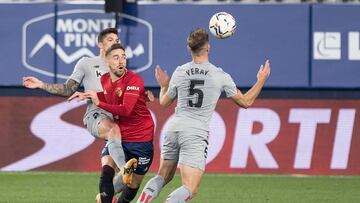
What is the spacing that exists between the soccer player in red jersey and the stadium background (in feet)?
19.2

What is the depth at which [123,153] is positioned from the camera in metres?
10.9

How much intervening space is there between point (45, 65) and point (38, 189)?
349 cm

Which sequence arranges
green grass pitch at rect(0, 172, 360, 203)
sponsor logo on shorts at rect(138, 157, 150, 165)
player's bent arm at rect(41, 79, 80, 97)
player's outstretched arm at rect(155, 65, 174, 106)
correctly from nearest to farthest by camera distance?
player's outstretched arm at rect(155, 65, 174, 106), sponsor logo on shorts at rect(138, 157, 150, 165), player's bent arm at rect(41, 79, 80, 97), green grass pitch at rect(0, 172, 360, 203)

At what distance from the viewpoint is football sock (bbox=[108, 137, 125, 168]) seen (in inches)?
423

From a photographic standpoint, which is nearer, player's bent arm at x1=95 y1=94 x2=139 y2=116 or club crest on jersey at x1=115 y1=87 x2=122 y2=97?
player's bent arm at x1=95 y1=94 x2=139 y2=116

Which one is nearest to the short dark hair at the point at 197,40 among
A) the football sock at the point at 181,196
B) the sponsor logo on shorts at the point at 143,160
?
the football sock at the point at 181,196

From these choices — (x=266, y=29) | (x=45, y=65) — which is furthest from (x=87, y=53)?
(x=266, y=29)

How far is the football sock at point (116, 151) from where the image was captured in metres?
A: 10.8

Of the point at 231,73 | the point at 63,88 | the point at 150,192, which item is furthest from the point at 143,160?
the point at 231,73

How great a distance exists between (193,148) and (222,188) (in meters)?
4.71

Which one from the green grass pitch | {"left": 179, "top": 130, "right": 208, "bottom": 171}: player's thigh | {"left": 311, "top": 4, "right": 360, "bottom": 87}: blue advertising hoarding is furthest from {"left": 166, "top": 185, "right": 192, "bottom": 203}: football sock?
{"left": 311, "top": 4, "right": 360, "bottom": 87}: blue advertising hoarding

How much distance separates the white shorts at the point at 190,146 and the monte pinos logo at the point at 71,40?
6.98 metres

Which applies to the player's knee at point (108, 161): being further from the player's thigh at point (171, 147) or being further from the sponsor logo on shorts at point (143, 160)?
the player's thigh at point (171, 147)

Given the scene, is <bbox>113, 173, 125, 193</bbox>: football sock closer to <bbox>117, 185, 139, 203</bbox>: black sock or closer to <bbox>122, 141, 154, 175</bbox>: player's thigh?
<bbox>117, 185, 139, 203</bbox>: black sock
